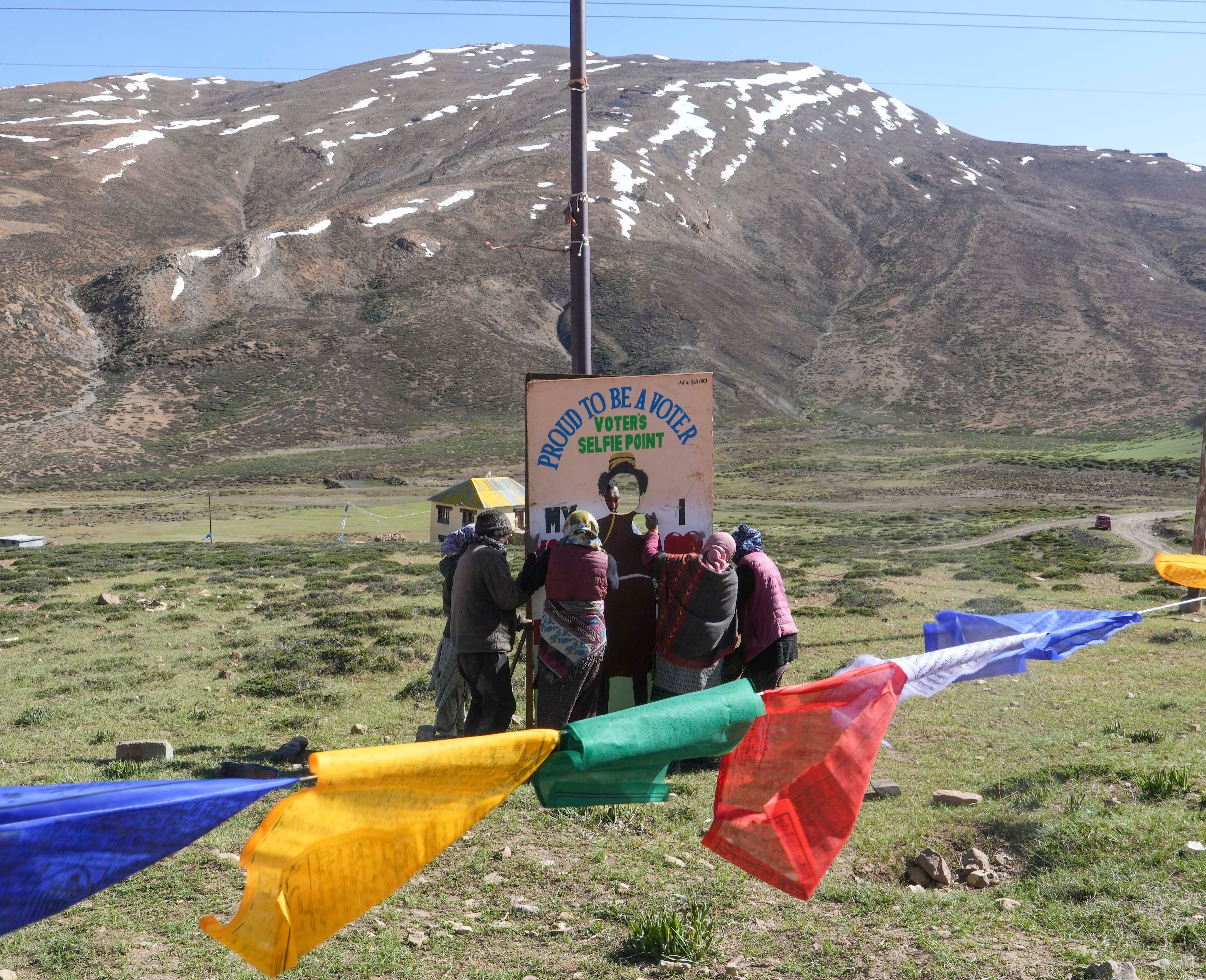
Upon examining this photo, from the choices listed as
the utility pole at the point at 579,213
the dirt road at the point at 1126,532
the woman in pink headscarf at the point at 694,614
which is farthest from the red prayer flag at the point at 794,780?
the dirt road at the point at 1126,532

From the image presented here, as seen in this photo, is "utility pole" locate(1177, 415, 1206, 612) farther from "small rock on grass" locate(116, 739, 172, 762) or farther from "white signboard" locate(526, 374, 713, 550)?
"small rock on grass" locate(116, 739, 172, 762)

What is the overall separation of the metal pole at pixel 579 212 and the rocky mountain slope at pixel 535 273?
57.1 m

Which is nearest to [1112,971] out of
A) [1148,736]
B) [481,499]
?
[1148,736]

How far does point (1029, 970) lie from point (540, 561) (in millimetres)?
3210

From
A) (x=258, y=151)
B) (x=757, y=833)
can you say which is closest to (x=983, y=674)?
(x=757, y=833)

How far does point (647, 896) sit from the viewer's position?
16.3 ft

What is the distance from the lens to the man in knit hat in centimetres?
602

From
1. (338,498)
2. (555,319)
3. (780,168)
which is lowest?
(338,498)

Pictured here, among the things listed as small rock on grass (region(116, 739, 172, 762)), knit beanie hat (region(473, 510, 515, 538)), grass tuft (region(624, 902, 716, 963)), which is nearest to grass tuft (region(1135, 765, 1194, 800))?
grass tuft (region(624, 902, 716, 963))

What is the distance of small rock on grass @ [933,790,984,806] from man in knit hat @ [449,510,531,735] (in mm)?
2733

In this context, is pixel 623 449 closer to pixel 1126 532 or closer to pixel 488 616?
pixel 488 616

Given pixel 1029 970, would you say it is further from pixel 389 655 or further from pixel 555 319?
pixel 555 319

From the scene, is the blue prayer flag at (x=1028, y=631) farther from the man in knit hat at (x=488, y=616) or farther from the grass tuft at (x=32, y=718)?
the grass tuft at (x=32, y=718)

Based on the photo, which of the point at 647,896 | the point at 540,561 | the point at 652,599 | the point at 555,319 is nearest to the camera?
the point at 647,896
